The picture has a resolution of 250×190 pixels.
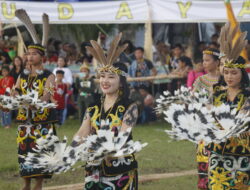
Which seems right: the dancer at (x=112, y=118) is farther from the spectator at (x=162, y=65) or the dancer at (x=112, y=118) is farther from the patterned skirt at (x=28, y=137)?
the spectator at (x=162, y=65)

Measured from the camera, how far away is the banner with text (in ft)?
48.1

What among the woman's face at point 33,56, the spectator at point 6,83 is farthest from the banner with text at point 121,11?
the woman's face at point 33,56

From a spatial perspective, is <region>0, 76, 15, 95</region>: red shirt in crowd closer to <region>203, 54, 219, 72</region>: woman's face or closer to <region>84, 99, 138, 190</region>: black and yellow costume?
<region>203, 54, 219, 72</region>: woman's face

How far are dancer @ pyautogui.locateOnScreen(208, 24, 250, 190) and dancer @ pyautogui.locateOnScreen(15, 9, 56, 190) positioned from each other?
8.17 feet

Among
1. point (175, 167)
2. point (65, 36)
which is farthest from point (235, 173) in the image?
point (65, 36)

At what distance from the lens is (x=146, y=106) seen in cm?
1530

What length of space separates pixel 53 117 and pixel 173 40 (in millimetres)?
13536

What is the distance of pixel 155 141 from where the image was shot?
1260 cm

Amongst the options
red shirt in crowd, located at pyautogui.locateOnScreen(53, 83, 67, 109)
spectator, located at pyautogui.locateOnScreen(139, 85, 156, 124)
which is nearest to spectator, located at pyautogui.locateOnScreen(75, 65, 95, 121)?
red shirt in crowd, located at pyautogui.locateOnScreen(53, 83, 67, 109)

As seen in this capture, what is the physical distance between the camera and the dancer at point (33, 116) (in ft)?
25.4

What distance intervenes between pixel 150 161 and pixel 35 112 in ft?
10.4

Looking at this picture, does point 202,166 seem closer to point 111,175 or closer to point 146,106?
point 111,175

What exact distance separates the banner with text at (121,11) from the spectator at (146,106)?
1.70 m

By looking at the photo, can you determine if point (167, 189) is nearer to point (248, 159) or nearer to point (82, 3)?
point (248, 159)
